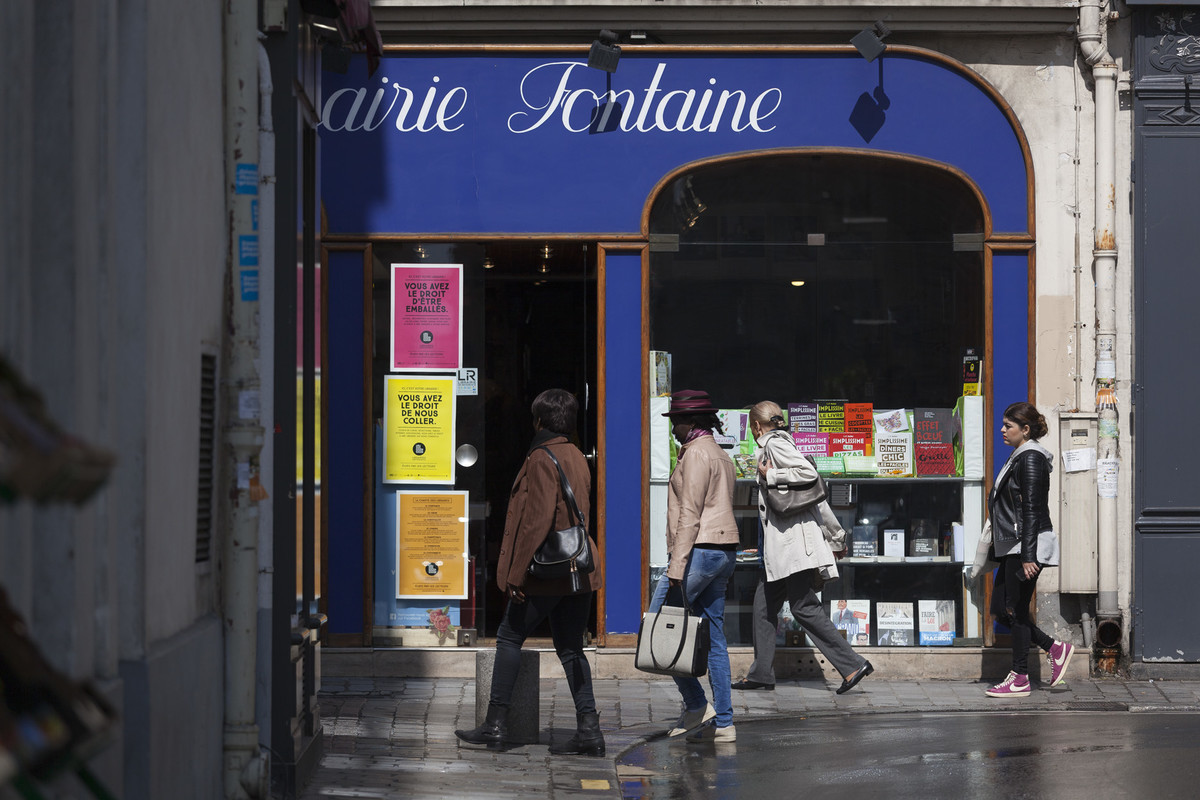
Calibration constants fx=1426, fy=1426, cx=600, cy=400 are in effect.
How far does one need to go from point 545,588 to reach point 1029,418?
12.0ft

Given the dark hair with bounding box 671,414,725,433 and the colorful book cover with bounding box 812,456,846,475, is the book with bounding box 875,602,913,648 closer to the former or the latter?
the colorful book cover with bounding box 812,456,846,475

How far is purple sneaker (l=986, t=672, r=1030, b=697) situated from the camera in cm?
909

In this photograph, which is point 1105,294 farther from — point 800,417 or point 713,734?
point 713,734

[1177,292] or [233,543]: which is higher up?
[1177,292]

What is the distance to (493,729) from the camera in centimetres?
723

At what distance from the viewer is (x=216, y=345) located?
5473 mm

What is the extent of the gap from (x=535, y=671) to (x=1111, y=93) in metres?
5.64

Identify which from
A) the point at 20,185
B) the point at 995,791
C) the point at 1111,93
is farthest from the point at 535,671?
the point at 1111,93

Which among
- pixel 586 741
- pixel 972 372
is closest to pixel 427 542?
pixel 586 741

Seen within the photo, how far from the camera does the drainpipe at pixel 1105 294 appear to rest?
31.6 ft

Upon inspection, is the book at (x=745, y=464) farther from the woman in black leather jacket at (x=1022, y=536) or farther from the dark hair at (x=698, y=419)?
the dark hair at (x=698, y=419)

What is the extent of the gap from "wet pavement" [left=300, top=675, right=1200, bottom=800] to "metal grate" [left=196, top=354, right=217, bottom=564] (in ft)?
4.61

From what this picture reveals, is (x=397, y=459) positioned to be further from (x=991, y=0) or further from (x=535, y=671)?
(x=991, y=0)

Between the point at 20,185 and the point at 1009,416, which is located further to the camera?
the point at 1009,416
